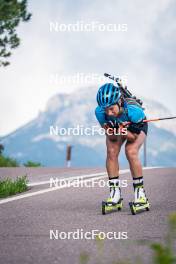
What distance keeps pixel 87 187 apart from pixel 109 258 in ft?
23.5

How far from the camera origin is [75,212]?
28.3ft

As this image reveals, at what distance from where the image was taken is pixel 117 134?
823 cm

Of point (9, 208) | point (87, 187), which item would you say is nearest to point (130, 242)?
point (9, 208)

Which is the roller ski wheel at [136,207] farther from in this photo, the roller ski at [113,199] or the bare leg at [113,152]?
the bare leg at [113,152]

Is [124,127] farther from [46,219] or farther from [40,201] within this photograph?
[40,201]

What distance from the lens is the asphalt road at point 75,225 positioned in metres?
5.54

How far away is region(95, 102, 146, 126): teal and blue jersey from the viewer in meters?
8.09

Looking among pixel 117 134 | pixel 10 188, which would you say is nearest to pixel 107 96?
pixel 117 134
